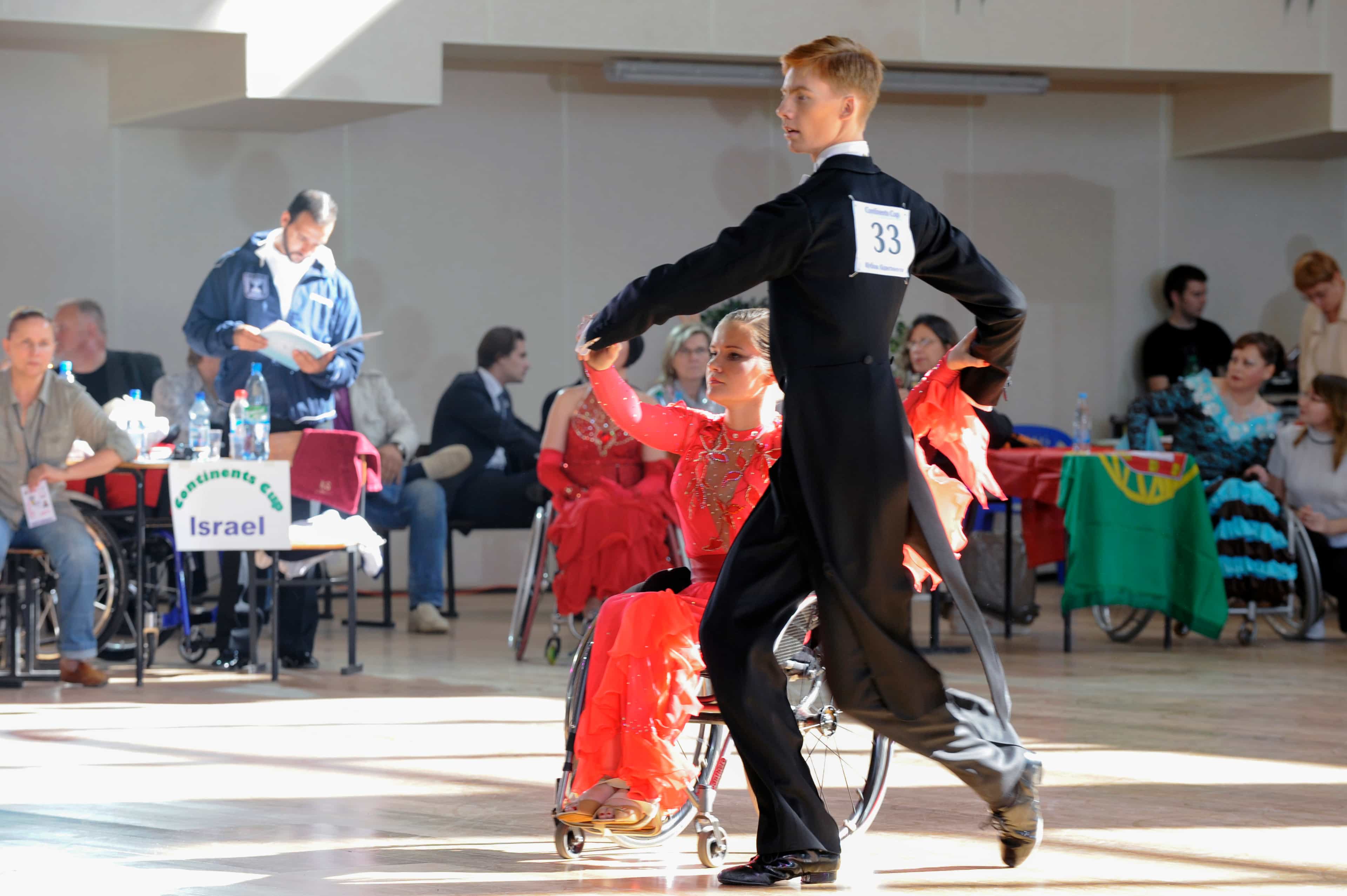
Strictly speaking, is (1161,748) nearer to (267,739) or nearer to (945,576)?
(945,576)

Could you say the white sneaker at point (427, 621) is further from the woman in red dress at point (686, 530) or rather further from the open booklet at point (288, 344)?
the woman in red dress at point (686, 530)

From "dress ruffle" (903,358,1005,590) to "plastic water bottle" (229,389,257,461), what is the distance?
3106 millimetres

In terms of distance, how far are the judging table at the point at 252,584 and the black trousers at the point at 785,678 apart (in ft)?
9.99

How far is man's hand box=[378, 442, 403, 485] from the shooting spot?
7188 mm

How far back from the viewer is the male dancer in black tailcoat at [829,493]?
2.73 meters

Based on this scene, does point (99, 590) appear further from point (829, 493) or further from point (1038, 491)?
point (829, 493)

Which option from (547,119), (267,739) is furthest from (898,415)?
(547,119)

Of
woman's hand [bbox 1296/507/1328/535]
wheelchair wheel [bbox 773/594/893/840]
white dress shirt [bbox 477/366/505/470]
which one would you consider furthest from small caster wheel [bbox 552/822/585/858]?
white dress shirt [bbox 477/366/505/470]

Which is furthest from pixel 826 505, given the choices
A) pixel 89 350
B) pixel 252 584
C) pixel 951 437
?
pixel 89 350

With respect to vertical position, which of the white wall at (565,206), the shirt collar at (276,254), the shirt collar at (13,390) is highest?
the white wall at (565,206)

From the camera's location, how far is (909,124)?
990cm

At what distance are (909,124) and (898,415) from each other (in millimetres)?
7398

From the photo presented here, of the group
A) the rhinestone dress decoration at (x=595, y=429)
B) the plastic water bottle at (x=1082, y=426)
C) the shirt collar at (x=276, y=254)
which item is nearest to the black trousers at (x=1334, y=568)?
the plastic water bottle at (x=1082, y=426)

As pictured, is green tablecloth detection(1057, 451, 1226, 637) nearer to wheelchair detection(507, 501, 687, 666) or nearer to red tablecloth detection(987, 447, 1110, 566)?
red tablecloth detection(987, 447, 1110, 566)
